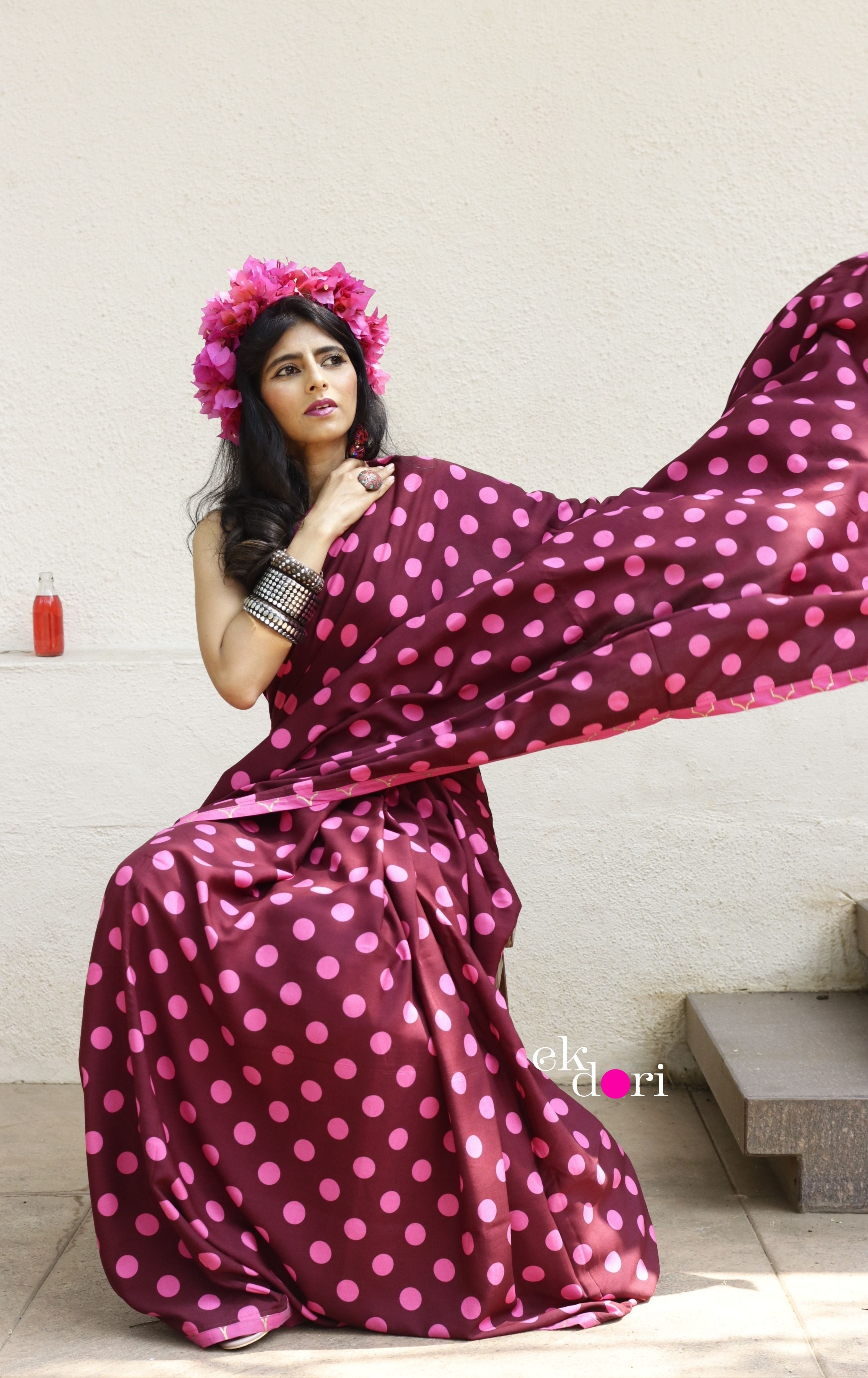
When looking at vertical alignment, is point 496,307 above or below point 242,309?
above

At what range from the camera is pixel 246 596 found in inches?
94.0

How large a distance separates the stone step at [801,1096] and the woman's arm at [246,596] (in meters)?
1.26

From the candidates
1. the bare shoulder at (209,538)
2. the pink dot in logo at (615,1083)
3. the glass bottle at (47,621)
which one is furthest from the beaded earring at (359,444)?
the pink dot in logo at (615,1083)

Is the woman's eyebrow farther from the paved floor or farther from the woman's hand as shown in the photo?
the paved floor

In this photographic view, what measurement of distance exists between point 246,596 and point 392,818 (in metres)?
0.50

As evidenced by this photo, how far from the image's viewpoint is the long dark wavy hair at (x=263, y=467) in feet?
7.87

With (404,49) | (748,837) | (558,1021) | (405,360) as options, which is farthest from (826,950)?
(404,49)

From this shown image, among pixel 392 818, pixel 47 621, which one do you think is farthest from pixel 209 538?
pixel 47 621

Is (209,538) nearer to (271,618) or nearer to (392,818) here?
(271,618)

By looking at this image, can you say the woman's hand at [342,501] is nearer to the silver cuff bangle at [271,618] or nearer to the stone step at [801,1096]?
the silver cuff bangle at [271,618]

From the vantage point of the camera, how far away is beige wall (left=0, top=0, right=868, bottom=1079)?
3.37 metres

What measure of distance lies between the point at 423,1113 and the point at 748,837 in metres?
1.59

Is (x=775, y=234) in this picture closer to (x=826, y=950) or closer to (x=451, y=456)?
(x=451, y=456)

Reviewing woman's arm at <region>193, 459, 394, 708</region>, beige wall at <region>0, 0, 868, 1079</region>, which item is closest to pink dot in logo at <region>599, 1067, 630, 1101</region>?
beige wall at <region>0, 0, 868, 1079</region>
